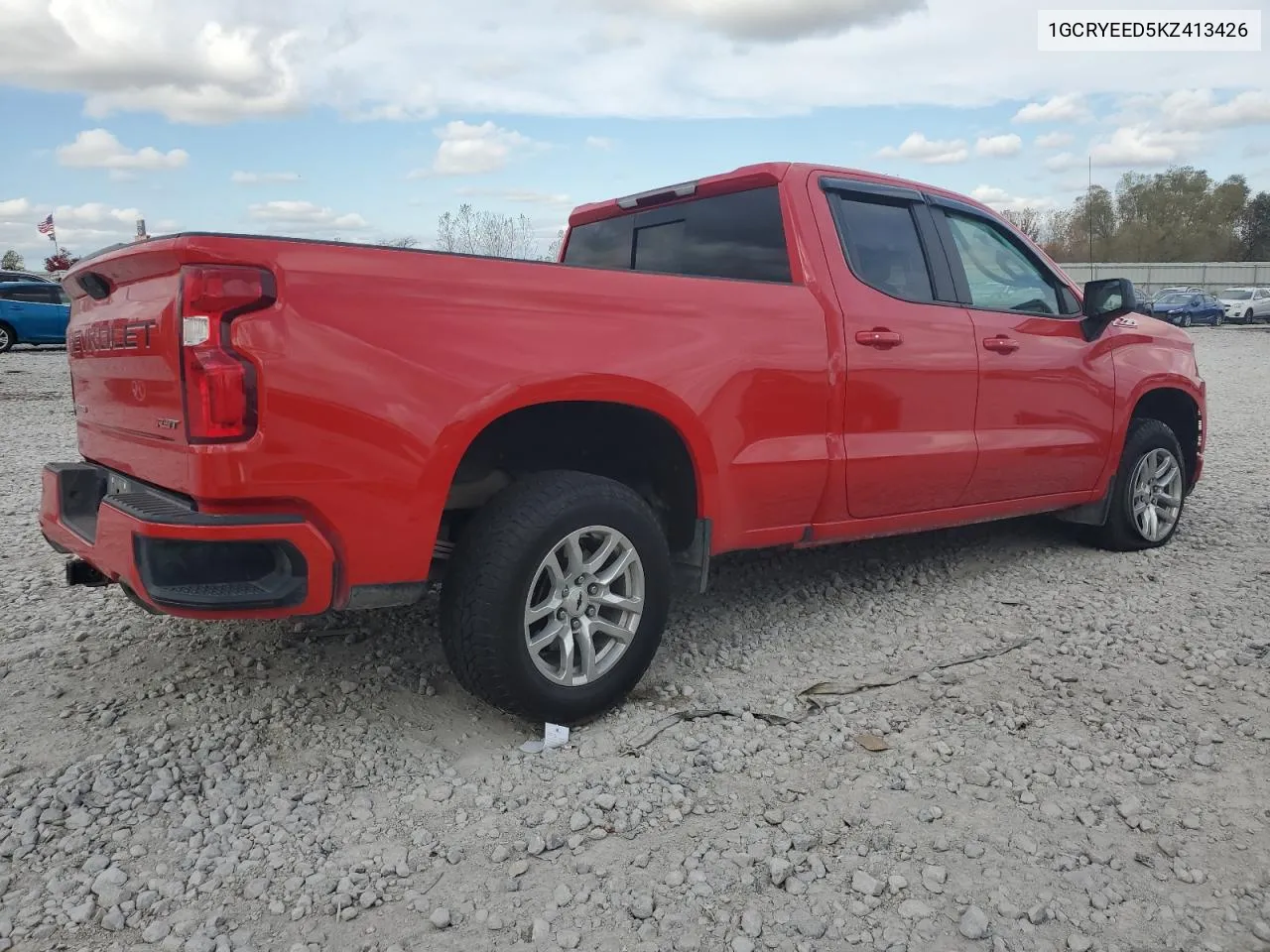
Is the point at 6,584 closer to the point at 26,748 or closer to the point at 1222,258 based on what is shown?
the point at 26,748

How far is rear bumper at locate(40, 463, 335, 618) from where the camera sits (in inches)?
96.7

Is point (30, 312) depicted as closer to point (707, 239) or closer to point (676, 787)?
point (707, 239)

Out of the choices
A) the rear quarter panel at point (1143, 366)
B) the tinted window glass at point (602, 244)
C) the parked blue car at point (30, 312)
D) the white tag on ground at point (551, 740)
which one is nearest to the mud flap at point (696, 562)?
the white tag on ground at point (551, 740)

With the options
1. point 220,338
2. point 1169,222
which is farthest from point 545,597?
point 1169,222

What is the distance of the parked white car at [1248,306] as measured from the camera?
115 feet

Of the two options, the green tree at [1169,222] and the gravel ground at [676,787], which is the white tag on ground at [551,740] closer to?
the gravel ground at [676,787]

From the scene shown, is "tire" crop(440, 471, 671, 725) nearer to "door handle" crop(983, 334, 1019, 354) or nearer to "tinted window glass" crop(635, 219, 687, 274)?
"tinted window glass" crop(635, 219, 687, 274)

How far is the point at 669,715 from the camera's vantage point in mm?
3209

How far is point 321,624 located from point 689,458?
1.72m

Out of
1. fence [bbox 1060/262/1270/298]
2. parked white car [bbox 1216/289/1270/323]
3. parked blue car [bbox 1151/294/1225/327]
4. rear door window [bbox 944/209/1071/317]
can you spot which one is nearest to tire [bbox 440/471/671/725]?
rear door window [bbox 944/209/1071/317]

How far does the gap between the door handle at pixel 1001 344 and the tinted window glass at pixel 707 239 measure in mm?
1112

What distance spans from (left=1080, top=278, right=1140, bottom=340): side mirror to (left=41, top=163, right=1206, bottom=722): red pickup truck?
0.02m

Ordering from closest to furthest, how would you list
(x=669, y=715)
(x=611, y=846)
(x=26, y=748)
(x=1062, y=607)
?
(x=611, y=846), (x=26, y=748), (x=669, y=715), (x=1062, y=607)

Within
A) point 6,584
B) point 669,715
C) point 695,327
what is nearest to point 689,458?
point 695,327
